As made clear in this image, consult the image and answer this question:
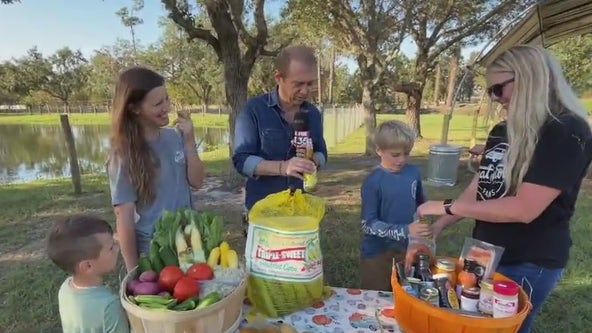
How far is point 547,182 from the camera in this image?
1354 millimetres

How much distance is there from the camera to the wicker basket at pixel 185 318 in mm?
1070

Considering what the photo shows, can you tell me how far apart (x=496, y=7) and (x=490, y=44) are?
462 cm

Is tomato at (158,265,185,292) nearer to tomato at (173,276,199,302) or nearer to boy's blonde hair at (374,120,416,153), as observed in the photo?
tomato at (173,276,199,302)

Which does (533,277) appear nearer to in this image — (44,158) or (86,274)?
(86,274)

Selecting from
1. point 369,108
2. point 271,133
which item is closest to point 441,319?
point 271,133

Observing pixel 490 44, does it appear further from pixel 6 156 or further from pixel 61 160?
pixel 6 156

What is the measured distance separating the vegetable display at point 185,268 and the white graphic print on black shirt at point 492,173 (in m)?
1.03

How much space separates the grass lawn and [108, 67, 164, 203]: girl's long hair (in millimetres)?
2059

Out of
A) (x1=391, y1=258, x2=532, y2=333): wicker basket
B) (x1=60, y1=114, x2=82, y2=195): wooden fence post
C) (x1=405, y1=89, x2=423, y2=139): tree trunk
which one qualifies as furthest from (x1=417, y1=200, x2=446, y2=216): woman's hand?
(x1=405, y1=89, x2=423, y2=139): tree trunk

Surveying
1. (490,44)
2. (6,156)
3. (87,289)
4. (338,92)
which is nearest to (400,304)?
(87,289)

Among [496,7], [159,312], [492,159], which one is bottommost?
[159,312]

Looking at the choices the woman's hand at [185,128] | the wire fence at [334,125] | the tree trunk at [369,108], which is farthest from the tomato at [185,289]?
the wire fence at [334,125]

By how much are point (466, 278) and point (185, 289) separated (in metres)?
0.90

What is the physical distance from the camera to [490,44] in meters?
8.32
